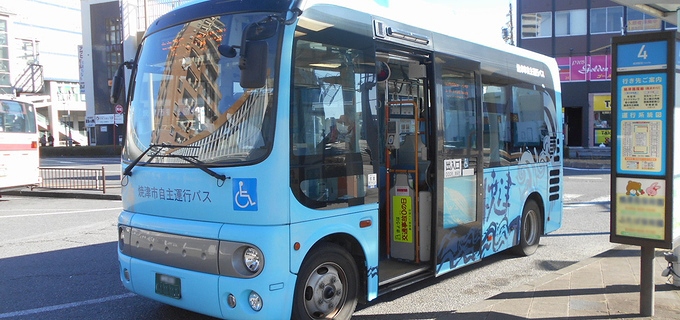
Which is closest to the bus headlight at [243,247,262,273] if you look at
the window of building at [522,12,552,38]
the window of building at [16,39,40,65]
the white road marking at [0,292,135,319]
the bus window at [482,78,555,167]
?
the white road marking at [0,292,135,319]

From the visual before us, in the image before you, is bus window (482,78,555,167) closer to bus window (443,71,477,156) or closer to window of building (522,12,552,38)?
bus window (443,71,477,156)

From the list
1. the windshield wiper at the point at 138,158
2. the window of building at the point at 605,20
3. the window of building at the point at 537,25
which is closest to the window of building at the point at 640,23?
the window of building at the point at 605,20

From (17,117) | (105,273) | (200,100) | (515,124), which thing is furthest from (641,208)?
(17,117)

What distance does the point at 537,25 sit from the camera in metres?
40.4

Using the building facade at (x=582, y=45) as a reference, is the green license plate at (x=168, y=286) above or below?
below

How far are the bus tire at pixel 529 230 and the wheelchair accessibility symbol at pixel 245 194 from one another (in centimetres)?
496

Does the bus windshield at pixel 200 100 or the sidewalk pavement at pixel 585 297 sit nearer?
the bus windshield at pixel 200 100

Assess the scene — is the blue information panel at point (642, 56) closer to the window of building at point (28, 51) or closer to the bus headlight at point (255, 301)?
the bus headlight at point (255, 301)

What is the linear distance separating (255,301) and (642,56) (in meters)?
3.81

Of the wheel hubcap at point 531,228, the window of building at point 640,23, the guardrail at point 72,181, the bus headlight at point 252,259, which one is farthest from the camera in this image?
the window of building at point 640,23

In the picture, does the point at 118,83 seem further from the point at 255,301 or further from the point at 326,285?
the point at 326,285

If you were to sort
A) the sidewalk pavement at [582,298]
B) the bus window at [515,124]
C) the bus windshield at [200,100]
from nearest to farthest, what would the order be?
the bus windshield at [200,100], the sidewalk pavement at [582,298], the bus window at [515,124]

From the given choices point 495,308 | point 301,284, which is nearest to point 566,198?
point 495,308

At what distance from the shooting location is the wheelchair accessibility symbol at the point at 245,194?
4199 millimetres
